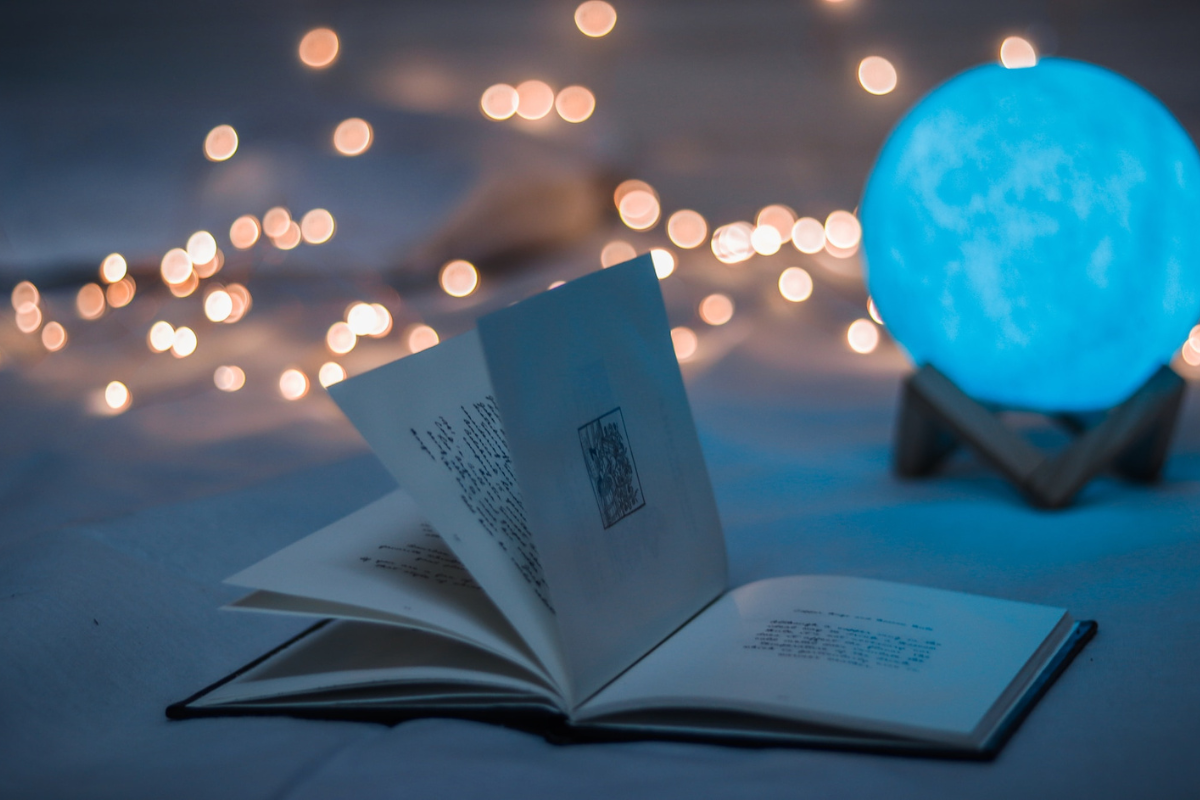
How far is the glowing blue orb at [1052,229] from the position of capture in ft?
3.28

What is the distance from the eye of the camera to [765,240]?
2.29 meters

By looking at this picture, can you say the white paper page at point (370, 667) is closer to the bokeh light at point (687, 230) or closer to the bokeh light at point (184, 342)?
the bokeh light at point (184, 342)

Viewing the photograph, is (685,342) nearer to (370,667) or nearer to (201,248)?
(201,248)

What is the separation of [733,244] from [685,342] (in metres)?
0.55

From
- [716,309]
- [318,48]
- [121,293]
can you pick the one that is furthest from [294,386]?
[318,48]

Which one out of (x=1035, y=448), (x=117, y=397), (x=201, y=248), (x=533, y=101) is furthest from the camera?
(x=533, y=101)

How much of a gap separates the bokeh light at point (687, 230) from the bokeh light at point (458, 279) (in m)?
0.58

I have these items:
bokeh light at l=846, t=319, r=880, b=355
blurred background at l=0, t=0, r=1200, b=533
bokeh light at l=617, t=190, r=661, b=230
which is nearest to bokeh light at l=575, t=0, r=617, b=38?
blurred background at l=0, t=0, r=1200, b=533

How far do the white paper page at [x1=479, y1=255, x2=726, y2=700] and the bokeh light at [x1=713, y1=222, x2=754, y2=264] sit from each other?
1462mm

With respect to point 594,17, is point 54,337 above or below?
below

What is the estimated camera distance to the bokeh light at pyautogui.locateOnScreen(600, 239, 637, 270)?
2.20 meters

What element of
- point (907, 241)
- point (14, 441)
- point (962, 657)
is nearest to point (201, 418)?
point (14, 441)

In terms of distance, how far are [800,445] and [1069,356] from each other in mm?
389

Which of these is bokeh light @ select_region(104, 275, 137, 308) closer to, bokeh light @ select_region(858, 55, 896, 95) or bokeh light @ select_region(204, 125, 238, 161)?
bokeh light @ select_region(204, 125, 238, 161)
